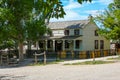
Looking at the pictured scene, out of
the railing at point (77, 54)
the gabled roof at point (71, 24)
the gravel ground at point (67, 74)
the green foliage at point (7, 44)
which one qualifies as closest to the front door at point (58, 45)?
the gabled roof at point (71, 24)

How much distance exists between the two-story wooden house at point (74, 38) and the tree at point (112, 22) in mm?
5614

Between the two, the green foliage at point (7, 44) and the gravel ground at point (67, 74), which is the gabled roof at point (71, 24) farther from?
the gravel ground at point (67, 74)

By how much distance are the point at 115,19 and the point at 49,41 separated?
1504 cm

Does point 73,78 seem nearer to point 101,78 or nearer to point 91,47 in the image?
point 101,78

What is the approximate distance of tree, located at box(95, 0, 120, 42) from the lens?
4710 cm

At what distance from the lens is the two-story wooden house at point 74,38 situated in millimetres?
55125

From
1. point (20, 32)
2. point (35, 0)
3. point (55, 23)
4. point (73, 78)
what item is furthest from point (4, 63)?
point (35, 0)

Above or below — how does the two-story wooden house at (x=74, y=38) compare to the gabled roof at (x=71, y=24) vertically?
below

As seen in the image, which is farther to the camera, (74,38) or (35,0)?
(74,38)

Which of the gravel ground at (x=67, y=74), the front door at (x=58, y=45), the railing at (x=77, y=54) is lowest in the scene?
the gravel ground at (x=67, y=74)

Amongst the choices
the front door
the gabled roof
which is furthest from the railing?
the gabled roof

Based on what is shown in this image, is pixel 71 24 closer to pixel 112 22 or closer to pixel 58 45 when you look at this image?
pixel 58 45

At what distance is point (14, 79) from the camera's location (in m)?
19.2

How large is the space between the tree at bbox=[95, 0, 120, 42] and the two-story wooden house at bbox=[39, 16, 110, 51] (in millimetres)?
5614
